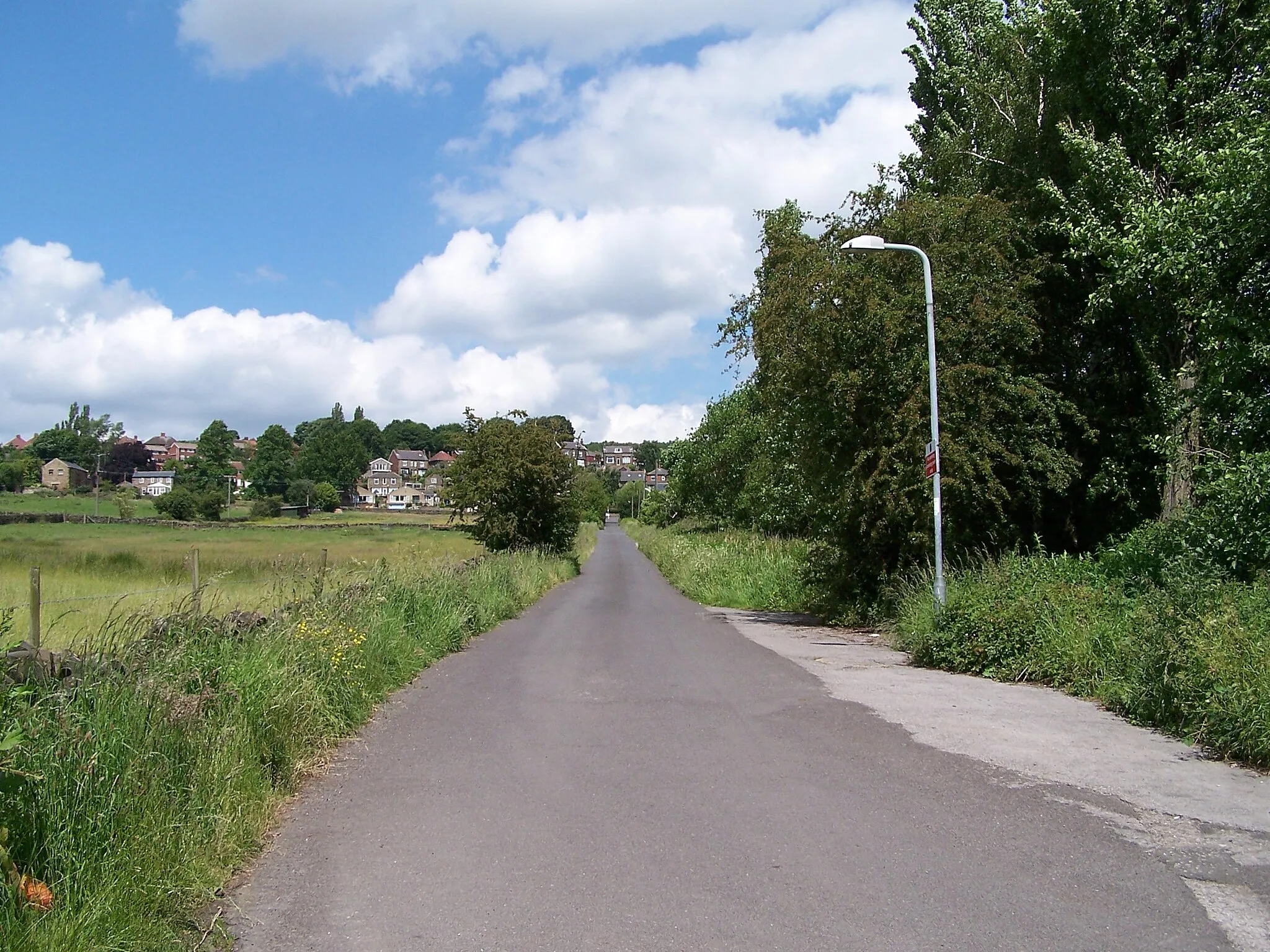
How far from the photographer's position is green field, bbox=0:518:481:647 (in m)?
11.0

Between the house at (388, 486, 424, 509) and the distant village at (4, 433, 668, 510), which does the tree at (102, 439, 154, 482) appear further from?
the house at (388, 486, 424, 509)

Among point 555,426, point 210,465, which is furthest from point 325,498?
point 555,426

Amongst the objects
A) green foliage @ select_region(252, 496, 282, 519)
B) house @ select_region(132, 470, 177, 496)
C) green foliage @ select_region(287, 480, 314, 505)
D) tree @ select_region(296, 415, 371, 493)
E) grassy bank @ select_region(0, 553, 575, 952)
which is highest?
tree @ select_region(296, 415, 371, 493)

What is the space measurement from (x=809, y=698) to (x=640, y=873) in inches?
221

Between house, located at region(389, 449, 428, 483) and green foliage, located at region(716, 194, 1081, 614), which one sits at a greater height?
house, located at region(389, 449, 428, 483)

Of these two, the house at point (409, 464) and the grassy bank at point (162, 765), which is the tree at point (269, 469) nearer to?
the house at point (409, 464)

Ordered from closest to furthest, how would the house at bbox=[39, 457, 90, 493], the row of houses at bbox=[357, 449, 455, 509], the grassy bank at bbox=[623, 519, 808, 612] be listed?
the grassy bank at bbox=[623, 519, 808, 612], the house at bbox=[39, 457, 90, 493], the row of houses at bbox=[357, 449, 455, 509]

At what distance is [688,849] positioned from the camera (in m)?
5.48

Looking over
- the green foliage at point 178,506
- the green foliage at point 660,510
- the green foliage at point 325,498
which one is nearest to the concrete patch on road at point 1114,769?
the green foliage at point 660,510

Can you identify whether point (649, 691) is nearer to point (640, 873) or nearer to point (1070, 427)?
point (640, 873)

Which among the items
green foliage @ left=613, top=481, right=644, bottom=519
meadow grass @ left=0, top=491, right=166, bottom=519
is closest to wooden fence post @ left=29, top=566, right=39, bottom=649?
meadow grass @ left=0, top=491, right=166, bottom=519

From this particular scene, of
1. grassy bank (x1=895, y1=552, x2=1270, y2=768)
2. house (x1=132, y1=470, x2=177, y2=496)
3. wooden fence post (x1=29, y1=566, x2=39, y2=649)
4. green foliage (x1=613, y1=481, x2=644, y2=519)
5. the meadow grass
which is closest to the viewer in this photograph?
grassy bank (x1=895, y1=552, x2=1270, y2=768)

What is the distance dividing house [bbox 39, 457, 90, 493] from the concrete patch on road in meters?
143

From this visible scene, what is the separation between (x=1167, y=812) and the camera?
6191mm
